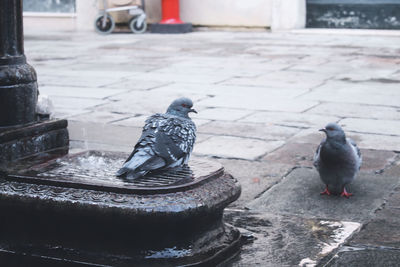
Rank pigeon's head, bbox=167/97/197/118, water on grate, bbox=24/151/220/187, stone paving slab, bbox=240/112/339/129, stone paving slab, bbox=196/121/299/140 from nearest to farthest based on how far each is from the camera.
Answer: water on grate, bbox=24/151/220/187 → pigeon's head, bbox=167/97/197/118 → stone paving slab, bbox=196/121/299/140 → stone paving slab, bbox=240/112/339/129

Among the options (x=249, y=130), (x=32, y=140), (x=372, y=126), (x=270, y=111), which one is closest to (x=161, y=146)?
(x=32, y=140)

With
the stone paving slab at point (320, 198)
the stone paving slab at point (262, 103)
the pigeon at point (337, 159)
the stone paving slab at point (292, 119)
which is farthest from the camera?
the stone paving slab at point (262, 103)

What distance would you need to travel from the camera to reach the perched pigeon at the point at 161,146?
338 cm

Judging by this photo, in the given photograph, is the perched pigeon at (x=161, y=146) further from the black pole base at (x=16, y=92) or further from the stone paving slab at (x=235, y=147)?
the stone paving slab at (x=235, y=147)

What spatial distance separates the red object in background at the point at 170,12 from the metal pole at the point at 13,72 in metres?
11.3

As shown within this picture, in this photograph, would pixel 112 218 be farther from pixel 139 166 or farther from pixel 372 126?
pixel 372 126

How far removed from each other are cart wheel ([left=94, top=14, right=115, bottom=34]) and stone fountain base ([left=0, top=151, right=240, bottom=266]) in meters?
12.1

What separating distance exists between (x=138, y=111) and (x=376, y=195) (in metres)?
3.13

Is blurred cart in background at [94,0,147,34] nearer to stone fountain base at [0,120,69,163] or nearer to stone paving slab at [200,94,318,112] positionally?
stone paving slab at [200,94,318,112]

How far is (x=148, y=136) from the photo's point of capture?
346 cm

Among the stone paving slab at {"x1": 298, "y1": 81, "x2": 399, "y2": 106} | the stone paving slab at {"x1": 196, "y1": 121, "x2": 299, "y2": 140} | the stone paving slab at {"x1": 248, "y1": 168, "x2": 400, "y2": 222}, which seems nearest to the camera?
the stone paving slab at {"x1": 248, "y1": 168, "x2": 400, "y2": 222}

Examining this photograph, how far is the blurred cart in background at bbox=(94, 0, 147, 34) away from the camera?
49.2 feet

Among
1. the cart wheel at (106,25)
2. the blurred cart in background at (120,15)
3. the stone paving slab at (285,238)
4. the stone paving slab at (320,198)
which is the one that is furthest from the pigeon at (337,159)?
the cart wheel at (106,25)

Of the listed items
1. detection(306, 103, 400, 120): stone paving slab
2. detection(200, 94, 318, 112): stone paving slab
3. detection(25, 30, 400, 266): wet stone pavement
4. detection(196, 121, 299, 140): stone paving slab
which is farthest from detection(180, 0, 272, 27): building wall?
detection(196, 121, 299, 140): stone paving slab
